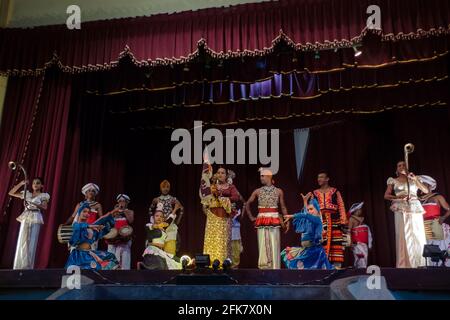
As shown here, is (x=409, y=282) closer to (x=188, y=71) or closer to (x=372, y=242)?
(x=372, y=242)

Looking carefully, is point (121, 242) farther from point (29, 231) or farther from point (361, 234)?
point (361, 234)

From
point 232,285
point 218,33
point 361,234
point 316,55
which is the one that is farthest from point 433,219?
point 232,285

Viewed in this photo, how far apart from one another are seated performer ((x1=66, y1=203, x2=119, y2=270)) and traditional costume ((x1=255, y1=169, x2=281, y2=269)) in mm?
2009

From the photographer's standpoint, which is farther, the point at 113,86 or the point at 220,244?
the point at 113,86

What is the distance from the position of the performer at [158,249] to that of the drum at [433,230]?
3372mm

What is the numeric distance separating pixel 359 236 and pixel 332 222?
0.73 meters

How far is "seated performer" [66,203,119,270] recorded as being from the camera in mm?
5941

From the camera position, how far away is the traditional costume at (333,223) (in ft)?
21.9

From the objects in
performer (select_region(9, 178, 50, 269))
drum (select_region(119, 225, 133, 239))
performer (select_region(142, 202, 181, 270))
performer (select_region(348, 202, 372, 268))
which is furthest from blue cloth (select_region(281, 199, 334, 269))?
performer (select_region(9, 178, 50, 269))

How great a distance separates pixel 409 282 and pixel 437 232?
2.36m

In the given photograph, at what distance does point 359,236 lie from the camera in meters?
7.27

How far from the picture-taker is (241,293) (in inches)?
139

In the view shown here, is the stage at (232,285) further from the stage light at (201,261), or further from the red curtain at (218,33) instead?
the red curtain at (218,33)
